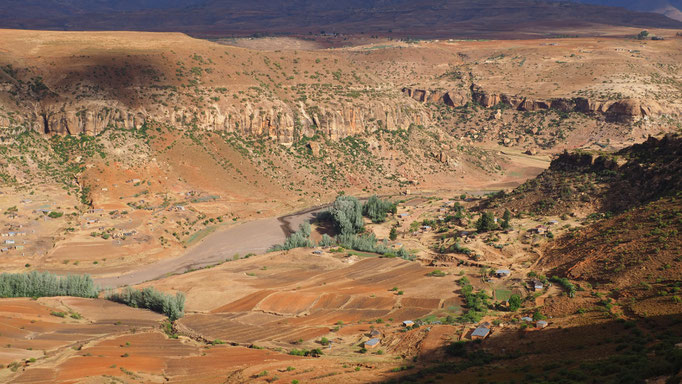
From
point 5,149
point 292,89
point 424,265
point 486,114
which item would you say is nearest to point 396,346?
point 424,265

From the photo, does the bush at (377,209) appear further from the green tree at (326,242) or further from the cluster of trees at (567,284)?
the cluster of trees at (567,284)

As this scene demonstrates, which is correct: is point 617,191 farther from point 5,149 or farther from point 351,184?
point 5,149

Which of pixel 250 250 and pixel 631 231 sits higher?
pixel 631 231

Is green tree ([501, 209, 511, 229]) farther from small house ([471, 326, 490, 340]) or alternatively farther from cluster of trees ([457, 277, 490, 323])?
small house ([471, 326, 490, 340])

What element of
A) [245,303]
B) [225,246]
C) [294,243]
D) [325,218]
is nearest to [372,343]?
[245,303]

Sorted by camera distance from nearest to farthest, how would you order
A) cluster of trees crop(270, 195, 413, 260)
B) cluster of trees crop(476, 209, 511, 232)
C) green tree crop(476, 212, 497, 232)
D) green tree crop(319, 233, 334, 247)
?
cluster of trees crop(270, 195, 413, 260), cluster of trees crop(476, 209, 511, 232), green tree crop(476, 212, 497, 232), green tree crop(319, 233, 334, 247)

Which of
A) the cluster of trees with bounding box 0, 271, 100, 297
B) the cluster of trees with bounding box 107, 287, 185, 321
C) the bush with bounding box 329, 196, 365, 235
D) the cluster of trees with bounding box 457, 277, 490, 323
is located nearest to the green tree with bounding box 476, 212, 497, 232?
the cluster of trees with bounding box 457, 277, 490, 323

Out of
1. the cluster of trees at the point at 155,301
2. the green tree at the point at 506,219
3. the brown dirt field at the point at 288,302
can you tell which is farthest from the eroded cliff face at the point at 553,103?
the cluster of trees at the point at 155,301
